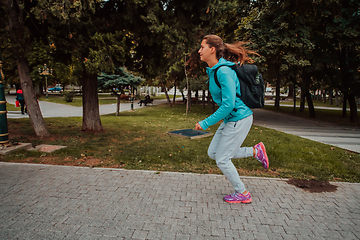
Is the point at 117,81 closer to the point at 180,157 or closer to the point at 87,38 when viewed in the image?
the point at 87,38

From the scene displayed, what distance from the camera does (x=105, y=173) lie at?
4.68 meters

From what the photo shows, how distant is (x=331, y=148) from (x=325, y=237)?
532 cm

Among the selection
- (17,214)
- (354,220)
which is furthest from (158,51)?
(354,220)

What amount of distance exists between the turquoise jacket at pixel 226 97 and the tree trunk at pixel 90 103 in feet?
22.0

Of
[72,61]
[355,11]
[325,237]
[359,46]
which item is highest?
[355,11]

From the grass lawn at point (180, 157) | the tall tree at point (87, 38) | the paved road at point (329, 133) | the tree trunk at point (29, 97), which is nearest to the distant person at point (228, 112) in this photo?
the grass lawn at point (180, 157)

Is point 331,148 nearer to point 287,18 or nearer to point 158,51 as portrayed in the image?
point 158,51

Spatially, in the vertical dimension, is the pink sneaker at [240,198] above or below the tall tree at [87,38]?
below

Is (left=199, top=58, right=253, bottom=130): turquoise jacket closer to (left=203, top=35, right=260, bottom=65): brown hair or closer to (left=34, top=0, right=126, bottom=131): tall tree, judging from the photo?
(left=203, top=35, right=260, bottom=65): brown hair

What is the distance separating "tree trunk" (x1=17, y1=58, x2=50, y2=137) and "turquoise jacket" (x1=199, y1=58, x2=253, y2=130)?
625 centimetres

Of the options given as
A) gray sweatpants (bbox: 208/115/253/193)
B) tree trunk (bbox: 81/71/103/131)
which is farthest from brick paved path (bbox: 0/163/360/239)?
tree trunk (bbox: 81/71/103/131)

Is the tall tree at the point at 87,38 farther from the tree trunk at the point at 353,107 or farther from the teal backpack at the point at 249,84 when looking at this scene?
the tree trunk at the point at 353,107

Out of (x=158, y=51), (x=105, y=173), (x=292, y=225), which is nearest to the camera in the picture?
(x=292, y=225)

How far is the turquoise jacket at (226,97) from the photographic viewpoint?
10.2ft
